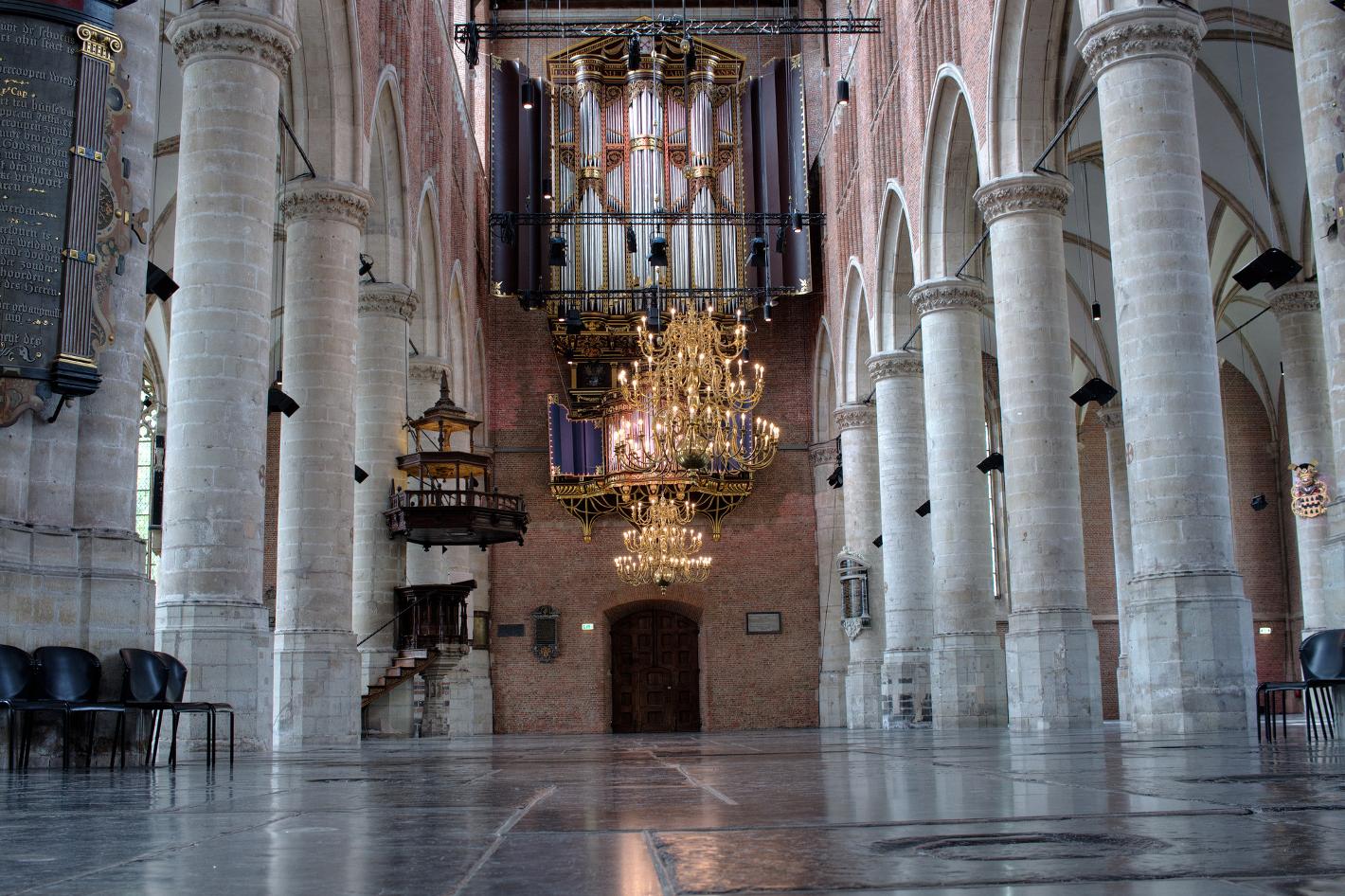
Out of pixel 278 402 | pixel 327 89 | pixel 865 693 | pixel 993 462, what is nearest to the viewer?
pixel 278 402

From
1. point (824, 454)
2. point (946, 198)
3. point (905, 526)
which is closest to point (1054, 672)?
point (946, 198)

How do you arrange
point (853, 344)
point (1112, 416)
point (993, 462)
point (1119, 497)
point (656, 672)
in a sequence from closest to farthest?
point (993, 462), point (853, 344), point (1119, 497), point (1112, 416), point (656, 672)

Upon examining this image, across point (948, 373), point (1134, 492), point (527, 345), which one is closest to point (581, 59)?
point (527, 345)

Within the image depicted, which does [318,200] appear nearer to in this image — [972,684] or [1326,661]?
[972,684]

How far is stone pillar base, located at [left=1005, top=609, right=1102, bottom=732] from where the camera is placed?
14.5m

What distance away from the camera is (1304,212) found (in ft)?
77.2

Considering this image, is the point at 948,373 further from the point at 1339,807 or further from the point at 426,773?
the point at 1339,807

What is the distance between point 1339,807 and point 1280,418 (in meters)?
31.5

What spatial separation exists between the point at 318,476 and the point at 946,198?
973 cm

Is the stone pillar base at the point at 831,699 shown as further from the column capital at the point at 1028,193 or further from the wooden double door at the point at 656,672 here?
the column capital at the point at 1028,193

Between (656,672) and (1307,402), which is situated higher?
(1307,402)

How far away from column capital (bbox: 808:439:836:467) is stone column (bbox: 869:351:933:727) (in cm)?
693

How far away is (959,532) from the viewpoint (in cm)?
1852

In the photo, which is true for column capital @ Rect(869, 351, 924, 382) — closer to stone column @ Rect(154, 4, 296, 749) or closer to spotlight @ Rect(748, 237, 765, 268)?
spotlight @ Rect(748, 237, 765, 268)
